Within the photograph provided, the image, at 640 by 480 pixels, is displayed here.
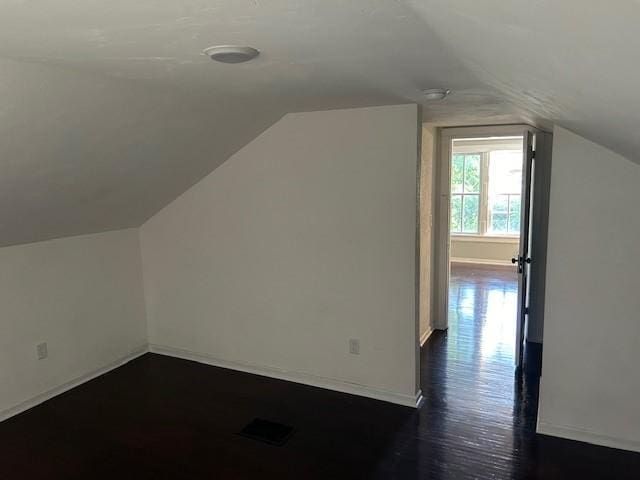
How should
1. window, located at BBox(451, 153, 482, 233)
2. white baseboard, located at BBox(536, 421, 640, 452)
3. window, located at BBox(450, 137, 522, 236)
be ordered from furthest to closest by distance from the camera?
window, located at BBox(451, 153, 482, 233), window, located at BBox(450, 137, 522, 236), white baseboard, located at BBox(536, 421, 640, 452)

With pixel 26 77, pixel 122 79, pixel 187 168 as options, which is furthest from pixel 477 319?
pixel 26 77

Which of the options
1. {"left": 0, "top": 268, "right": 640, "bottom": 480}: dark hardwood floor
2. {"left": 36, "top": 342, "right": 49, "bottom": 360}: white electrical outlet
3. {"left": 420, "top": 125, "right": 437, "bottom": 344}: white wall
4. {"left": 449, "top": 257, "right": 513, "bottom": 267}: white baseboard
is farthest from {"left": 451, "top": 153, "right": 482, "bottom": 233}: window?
{"left": 36, "top": 342, "right": 49, "bottom": 360}: white electrical outlet

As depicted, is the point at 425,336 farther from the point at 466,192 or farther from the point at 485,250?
the point at 466,192

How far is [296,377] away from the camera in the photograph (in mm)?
3645

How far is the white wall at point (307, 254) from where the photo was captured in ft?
10.4

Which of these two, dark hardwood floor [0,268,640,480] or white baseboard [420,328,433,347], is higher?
white baseboard [420,328,433,347]

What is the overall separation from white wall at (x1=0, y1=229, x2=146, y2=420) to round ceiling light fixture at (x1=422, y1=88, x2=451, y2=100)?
9.24ft

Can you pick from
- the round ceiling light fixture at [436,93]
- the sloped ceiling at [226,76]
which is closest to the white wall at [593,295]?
the sloped ceiling at [226,76]

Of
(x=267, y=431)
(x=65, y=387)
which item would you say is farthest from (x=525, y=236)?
(x=65, y=387)

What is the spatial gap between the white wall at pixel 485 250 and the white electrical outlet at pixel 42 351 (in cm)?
708

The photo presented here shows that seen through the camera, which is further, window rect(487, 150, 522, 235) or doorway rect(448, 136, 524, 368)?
window rect(487, 150, 522, 235)

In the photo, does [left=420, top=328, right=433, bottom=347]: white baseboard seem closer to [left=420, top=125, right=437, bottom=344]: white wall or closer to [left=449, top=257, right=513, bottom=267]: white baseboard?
[left=420, top=125, right=437, bottom=344]: white wall

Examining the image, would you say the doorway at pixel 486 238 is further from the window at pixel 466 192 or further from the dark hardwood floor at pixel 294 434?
the dark hardwood floor at pixel 294 434

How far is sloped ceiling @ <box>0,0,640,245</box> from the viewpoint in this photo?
0.94 metres
